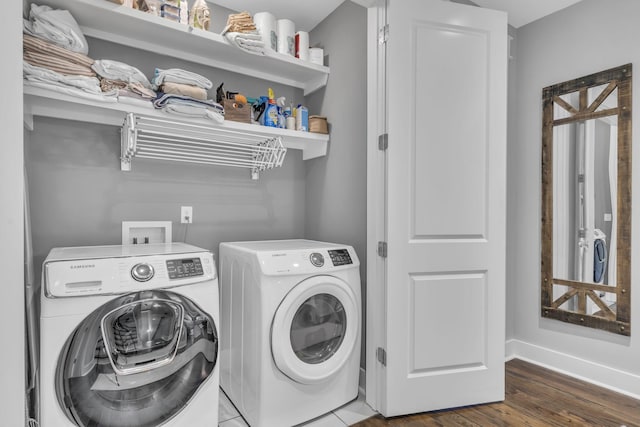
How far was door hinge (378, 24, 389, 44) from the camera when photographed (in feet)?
6.10

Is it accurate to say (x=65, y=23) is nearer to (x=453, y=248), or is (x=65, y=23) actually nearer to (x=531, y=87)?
(x=453, y=248)

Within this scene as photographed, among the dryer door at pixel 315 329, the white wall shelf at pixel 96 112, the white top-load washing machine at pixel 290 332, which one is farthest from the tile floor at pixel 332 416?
the white wall shelf at pixel 96 112

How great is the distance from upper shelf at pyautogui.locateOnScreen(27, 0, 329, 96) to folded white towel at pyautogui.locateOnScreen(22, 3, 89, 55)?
89 millimetres

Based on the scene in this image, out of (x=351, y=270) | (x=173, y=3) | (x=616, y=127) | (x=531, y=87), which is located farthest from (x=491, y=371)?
(x=173, y=3)

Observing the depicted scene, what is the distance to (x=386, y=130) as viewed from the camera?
6.19 ft

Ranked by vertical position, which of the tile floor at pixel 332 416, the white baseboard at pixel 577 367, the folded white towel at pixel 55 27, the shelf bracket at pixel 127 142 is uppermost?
the folded white towel at pixel 55 27

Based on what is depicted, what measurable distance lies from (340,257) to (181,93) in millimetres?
1181

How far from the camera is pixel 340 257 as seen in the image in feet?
6.31

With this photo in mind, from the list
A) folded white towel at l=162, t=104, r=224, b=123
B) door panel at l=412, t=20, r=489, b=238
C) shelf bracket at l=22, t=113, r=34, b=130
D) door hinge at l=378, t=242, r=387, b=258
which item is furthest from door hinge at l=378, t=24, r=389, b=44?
shelf bracket at l=22, t=113, r=34, b=130

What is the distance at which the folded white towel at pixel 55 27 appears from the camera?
5.03 feet

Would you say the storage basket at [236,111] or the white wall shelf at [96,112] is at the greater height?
the storage basket at [236,111]

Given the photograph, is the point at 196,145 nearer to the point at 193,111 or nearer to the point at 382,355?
the point at 193,111

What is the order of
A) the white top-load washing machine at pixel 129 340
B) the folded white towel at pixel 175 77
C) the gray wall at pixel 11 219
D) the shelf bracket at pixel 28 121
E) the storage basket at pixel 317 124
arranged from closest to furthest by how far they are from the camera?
the gray wall at pixel 11 219
the white top-load washing machine at pixel 129 340
the shelf bracket at pixel 28 121
the folded white towel at pixel 175 77
the storage basket at pixel 317 124

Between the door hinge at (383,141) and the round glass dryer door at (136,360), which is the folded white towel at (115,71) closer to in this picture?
the round glass dryer door at (136,360)
